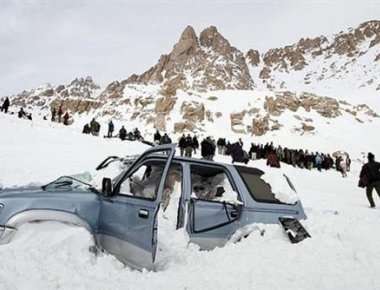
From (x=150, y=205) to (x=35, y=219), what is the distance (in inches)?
49.6

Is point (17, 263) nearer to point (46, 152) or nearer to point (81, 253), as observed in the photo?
point (81, 253)

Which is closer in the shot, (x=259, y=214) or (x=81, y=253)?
(x=81, y=253)

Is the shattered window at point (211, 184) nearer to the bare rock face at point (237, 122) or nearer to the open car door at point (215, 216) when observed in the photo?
the open car door at point (215, 216)

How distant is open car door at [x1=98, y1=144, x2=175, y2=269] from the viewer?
15.2 ft

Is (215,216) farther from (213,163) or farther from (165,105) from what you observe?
(165,105)

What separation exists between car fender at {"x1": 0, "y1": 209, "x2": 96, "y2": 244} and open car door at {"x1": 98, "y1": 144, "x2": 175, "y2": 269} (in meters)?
0.25

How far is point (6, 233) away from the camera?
4.57 m

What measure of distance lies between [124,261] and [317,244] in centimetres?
227

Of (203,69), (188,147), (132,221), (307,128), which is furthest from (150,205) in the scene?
(203,69)

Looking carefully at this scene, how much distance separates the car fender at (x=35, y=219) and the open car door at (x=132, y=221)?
9.8 inches

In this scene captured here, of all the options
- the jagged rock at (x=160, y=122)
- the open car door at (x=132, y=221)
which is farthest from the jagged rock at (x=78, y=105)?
the open car door at (x=132, y=221)

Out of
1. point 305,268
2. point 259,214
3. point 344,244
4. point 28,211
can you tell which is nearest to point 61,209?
point 28,211

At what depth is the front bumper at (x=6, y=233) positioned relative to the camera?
454 cm

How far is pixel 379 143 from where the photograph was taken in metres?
55.5
